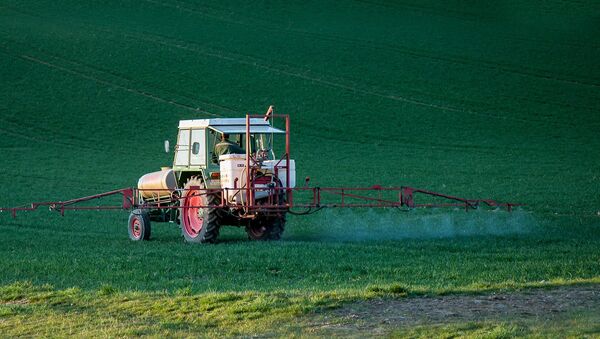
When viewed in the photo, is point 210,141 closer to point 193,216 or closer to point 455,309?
point 193,216

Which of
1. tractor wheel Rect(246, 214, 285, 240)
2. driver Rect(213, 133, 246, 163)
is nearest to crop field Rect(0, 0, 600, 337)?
tractor wheel Rect(246, 214, 285, 240)

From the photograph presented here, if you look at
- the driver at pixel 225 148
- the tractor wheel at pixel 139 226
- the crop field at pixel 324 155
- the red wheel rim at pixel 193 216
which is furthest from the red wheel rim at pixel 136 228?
the driver at pixel 225 148

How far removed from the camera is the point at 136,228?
81.9 feet

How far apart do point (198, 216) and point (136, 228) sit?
2.42 meters

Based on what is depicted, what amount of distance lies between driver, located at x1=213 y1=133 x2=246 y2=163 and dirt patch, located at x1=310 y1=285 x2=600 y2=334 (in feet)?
33.7

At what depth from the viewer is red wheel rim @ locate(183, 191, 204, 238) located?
2300 centimetres

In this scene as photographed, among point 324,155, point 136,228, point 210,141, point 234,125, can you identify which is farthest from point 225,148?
point 324,155

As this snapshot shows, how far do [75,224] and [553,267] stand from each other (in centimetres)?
1606

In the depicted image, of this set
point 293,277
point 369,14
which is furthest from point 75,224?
point 369,14

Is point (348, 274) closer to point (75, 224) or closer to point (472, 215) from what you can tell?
point (472, 215)

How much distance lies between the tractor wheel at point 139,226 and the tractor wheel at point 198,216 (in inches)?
43.6

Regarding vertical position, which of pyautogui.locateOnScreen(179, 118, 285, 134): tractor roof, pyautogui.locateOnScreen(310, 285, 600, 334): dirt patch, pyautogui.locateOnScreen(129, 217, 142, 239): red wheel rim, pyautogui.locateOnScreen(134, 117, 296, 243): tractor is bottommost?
pyautogui.locateOnScreen(310, 285, 600, 334): dirt patch

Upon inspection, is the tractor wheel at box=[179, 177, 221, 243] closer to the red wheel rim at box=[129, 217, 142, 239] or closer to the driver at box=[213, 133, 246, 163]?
the driver at box=[213, 133, 246, 163]

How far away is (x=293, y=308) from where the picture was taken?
42.3 feet
